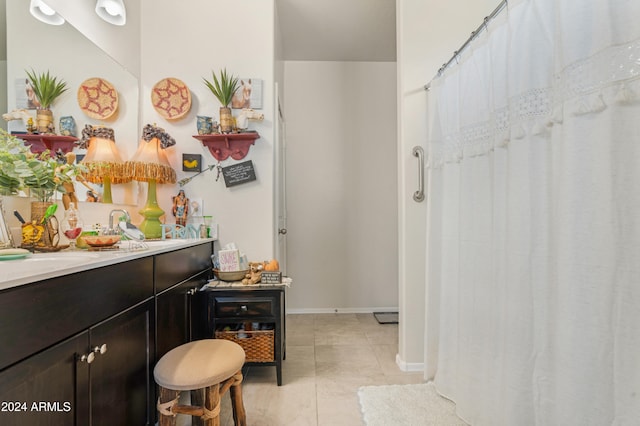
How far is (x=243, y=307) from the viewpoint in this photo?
6.00 feet

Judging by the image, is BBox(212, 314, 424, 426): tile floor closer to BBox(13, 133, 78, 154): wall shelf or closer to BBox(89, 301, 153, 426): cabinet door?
BBox(89, 301, 153, 426): cabinet door

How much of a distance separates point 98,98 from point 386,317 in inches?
121

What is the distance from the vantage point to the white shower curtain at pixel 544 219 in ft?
2.64

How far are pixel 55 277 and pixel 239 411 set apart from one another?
100cm

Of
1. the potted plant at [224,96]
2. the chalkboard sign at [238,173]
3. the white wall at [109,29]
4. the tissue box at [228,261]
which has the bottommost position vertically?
the tissue box at [228,261]

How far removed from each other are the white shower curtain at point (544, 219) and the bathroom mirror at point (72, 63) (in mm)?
2088

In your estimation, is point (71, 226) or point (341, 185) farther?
point (341, 185)

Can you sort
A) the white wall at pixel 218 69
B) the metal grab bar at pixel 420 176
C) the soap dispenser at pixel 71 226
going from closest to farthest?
1. the soap dispenser at pixel 71 226
2. the metal grab bar at pixel 420 176
3. the white wall at pixel 218 69

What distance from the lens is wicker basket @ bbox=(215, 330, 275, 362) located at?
5.99 ft

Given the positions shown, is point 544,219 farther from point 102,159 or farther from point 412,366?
point 102,159

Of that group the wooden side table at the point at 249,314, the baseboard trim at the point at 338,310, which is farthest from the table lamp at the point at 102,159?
the baseboard trim at the point at 338,310

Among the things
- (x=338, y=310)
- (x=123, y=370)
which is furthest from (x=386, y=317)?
(x=123, y=370)

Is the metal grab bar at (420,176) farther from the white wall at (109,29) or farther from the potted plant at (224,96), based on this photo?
the white wall at (109,29)

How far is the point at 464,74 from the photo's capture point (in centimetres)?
154
